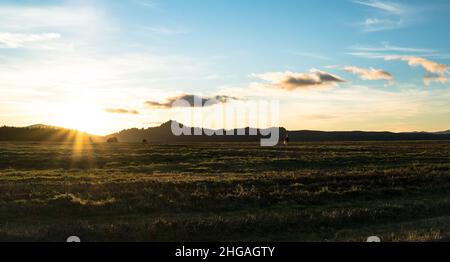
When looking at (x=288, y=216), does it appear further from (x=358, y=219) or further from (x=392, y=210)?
(x=392, y=210)

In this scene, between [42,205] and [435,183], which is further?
[435,183]

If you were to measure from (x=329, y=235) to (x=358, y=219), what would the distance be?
132 inches

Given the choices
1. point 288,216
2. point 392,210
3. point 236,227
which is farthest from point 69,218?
point 392,210

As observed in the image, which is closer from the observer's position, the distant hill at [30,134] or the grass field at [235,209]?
the grass field at [235,209]

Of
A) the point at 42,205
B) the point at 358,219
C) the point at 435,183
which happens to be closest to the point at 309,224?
the point at 358,219

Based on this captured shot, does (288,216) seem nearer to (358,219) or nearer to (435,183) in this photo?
(358,219)

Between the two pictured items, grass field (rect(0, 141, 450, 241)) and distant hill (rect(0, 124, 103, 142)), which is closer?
grass field (rect(0, 141, 450, 241))

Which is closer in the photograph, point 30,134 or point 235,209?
point 235,209

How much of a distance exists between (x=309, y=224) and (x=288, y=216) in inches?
43.3
